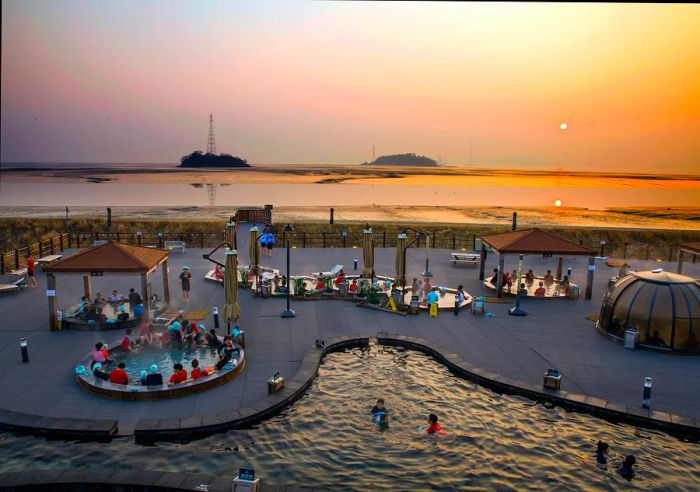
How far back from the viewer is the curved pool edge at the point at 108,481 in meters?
9.19

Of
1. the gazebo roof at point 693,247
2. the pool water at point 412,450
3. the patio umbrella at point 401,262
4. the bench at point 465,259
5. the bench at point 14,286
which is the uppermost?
the gazebo roof at point 693,247

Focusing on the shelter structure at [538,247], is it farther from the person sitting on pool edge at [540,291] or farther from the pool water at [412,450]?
the pool water at [412,450]

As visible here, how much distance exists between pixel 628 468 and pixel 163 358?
39.5 ft

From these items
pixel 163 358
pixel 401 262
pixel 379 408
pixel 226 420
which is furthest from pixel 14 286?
pixel 379 408

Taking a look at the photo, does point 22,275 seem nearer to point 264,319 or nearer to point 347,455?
point 264,319

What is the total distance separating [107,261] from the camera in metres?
17.7

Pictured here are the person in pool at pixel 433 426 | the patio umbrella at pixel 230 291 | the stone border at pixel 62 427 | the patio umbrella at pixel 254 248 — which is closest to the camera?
the stone border at pixel 62 427

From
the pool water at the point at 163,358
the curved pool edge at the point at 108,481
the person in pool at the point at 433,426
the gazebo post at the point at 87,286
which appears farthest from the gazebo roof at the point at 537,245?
the gazebo post at the point at 87,286

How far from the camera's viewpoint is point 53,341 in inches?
648

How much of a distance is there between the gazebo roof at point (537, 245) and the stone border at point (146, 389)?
44.3 feet

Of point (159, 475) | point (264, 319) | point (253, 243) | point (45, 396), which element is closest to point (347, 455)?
point (159, 475)

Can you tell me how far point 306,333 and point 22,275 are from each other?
1548cm

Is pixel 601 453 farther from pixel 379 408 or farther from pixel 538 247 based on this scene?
pixel 538 247

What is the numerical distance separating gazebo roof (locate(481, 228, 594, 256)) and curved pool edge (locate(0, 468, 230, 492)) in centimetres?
1574
